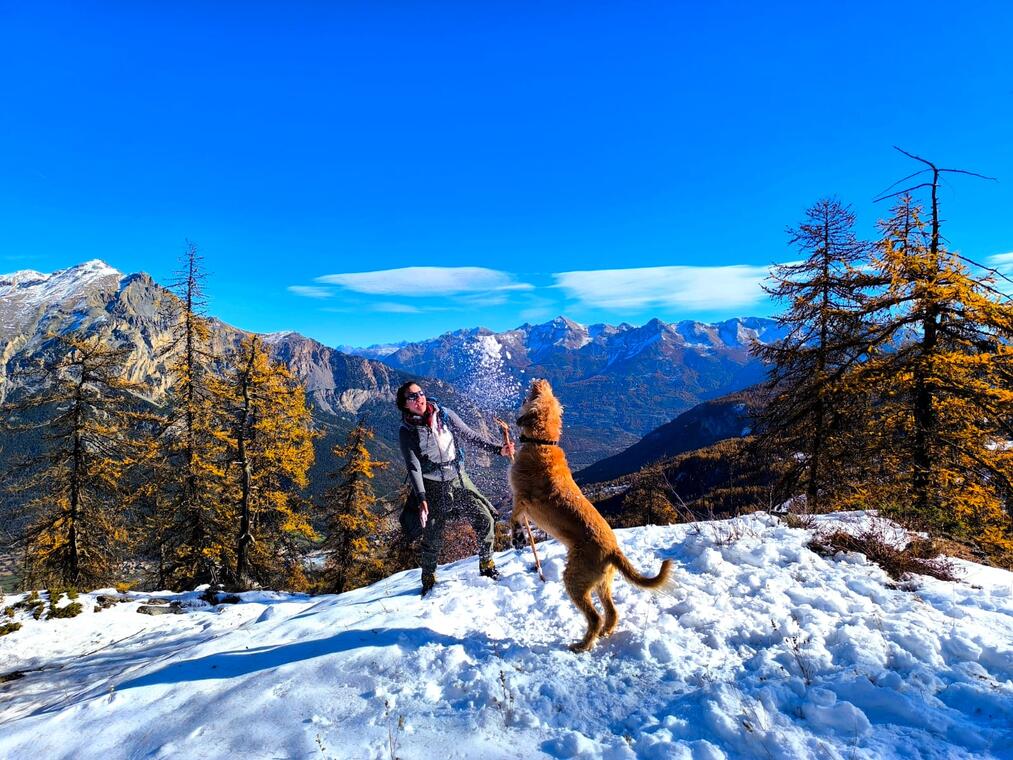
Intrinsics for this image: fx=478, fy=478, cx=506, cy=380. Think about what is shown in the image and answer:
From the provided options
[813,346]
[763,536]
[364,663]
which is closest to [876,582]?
[763,536]

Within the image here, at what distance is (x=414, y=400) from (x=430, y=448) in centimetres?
65

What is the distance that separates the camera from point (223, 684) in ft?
14.4

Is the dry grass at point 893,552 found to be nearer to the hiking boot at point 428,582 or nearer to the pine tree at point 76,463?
the hiking boot at point 428,582

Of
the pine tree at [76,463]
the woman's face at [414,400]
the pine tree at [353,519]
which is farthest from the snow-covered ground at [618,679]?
the pine tree at [353,519]

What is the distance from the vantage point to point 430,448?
6.10 m

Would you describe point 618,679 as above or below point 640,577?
below

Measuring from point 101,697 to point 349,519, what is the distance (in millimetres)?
18858

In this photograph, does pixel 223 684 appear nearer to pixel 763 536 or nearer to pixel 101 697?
pixel 101 697

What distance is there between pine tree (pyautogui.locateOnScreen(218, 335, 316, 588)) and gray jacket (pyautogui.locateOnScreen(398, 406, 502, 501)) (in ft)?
50.9

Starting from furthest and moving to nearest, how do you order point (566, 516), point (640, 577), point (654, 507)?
point (654, 507) → point (566, 516) → point (640, 577)

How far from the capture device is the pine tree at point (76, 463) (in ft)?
56.8

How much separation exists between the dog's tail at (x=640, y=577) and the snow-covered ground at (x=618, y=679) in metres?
0.51

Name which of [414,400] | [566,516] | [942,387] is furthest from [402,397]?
[942,387]

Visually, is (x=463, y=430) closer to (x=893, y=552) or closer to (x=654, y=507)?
(x=893, y=552)
